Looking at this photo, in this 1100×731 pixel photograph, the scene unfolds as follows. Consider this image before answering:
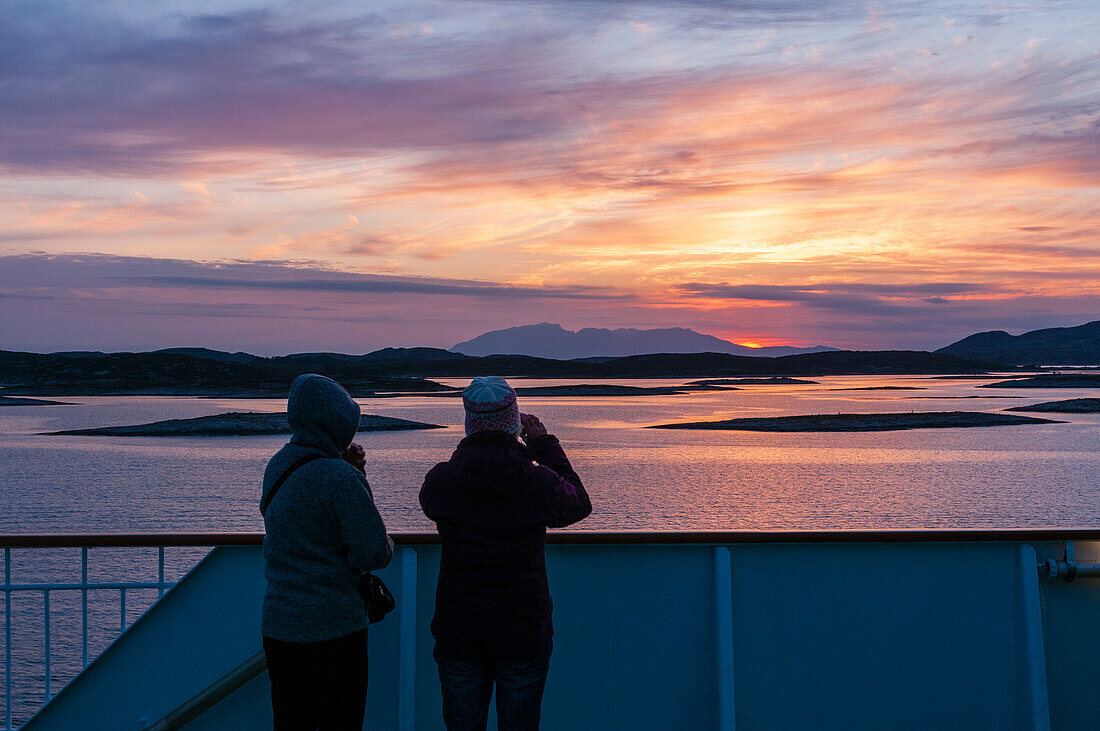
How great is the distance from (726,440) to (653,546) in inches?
1683

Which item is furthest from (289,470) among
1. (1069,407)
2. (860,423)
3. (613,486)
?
(1069,407)

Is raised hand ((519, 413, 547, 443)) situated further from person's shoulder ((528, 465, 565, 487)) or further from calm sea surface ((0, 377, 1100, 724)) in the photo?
calm sea surface ((0, 377, 1100, 724))

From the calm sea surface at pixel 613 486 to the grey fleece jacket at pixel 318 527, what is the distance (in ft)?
16.4

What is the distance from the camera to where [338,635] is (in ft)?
9.34

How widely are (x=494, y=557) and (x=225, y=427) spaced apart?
5127 cm

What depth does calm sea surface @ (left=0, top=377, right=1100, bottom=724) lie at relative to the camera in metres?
13.8

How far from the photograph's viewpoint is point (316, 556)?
279 centimetres

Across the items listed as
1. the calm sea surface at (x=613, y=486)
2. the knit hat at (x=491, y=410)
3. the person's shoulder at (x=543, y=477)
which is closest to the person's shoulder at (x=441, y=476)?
the knit hat at (x=491, y=410)

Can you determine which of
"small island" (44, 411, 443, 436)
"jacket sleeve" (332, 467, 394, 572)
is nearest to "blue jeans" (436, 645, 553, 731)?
"jacket sleeve" (332, 467, 394, 572)

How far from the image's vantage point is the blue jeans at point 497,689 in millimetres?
2818

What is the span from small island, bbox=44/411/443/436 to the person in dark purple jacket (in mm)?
46930

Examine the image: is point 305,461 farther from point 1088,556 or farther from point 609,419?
point 609,419

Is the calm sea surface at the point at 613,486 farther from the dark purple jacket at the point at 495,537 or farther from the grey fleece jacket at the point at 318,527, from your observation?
the grey fleece jacket at the point at 318,527

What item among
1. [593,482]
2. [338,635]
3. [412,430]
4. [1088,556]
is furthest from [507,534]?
[412,430]
